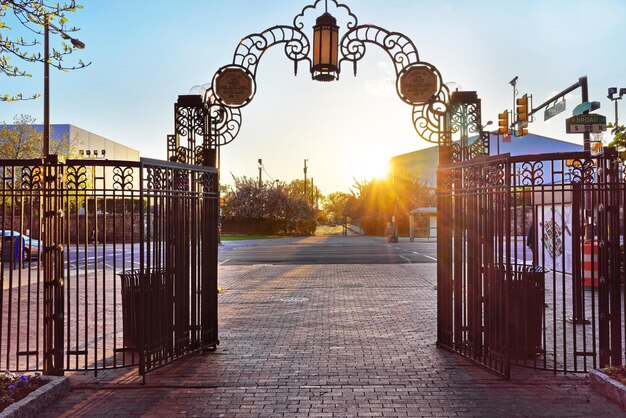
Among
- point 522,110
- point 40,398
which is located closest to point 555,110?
point 522,110

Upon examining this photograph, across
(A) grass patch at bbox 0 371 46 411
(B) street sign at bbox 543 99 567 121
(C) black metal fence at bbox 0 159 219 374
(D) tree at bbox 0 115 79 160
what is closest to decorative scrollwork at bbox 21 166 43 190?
(C) black metal fence at bbox 0 159 219 374

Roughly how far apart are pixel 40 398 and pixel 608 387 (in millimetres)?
5403

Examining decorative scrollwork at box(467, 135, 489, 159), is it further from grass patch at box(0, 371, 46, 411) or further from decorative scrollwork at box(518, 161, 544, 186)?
grass patch at box(0, 371, 46, 411)

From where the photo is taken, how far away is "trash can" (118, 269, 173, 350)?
263 inches

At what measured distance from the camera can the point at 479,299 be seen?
720 cm

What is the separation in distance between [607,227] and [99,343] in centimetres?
699

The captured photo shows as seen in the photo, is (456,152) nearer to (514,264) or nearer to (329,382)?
(514,264)

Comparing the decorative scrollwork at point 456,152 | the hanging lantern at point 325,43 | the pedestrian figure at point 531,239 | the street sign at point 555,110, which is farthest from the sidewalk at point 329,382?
the street sign at point 555,110

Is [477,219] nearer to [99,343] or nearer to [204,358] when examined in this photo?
[204,358]

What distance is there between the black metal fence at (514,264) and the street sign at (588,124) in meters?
4.36

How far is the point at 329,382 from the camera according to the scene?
21.0 ft

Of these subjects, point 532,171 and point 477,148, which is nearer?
point 532,171

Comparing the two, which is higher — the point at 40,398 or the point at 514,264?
the point at 514,264

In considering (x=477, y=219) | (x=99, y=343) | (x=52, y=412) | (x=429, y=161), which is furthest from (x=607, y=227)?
(x=429, y=161)
